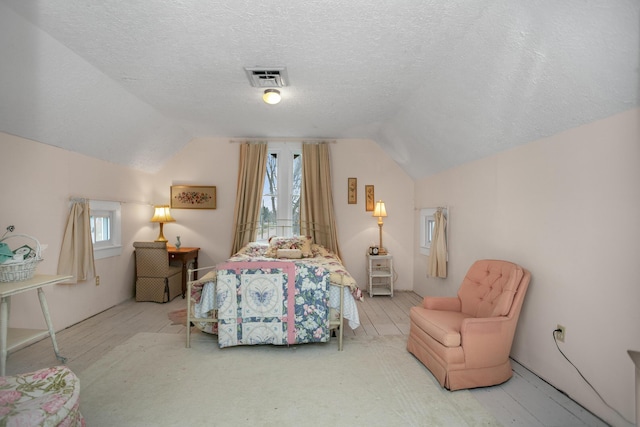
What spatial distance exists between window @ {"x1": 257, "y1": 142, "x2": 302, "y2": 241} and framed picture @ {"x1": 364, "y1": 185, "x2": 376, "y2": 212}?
3.66 feet

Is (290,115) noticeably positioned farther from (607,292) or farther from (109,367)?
(607,292)

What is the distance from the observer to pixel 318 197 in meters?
5.29

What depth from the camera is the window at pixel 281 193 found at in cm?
539

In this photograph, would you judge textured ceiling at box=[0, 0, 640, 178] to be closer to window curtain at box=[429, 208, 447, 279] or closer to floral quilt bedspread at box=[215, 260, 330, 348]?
window curtain at box=[429, 208, 447, 279]

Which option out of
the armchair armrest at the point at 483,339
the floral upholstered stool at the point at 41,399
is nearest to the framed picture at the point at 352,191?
the armchair armrest at the point at 483,339

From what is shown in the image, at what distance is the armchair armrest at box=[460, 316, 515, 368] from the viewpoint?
Answer: 2.28m

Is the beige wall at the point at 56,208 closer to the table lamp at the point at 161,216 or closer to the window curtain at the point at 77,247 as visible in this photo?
the window curtain at the point at 77,247

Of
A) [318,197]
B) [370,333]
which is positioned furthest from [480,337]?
[318,197]

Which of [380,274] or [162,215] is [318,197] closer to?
[380,274]

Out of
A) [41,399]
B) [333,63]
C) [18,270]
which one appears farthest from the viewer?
[333,63]

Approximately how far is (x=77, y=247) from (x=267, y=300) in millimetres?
2321

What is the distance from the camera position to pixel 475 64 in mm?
2393

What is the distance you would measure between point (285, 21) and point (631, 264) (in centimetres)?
257

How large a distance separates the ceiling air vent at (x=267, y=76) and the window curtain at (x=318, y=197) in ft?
6.87
